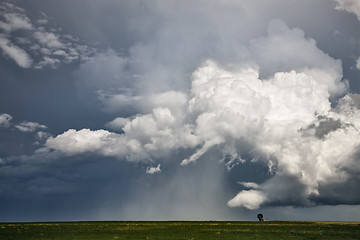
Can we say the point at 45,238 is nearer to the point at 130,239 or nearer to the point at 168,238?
the point at 130,239

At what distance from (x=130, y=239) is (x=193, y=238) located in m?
10.7

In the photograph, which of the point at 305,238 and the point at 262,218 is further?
the point at 262,218

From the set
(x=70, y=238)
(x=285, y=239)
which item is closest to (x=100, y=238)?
(x=70, y=238)

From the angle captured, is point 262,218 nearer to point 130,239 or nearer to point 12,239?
point 130,239

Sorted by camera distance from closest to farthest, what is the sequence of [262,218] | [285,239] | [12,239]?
[12,239], [285,239], [262,218]

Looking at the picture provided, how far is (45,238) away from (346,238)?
169 ft

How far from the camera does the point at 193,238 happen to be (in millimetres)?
56812

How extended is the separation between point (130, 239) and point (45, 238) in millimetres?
14051

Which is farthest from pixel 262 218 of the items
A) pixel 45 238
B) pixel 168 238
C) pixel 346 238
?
pixel 45 238

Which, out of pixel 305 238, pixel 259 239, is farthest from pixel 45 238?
pixel 305 238

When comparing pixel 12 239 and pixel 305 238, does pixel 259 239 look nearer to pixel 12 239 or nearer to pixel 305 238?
pixel 305 238

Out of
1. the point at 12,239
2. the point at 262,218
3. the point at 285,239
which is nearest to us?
the point at 12,239

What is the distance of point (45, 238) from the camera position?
55000 millimetres

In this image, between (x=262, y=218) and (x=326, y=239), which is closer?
(x=326, y=239)
